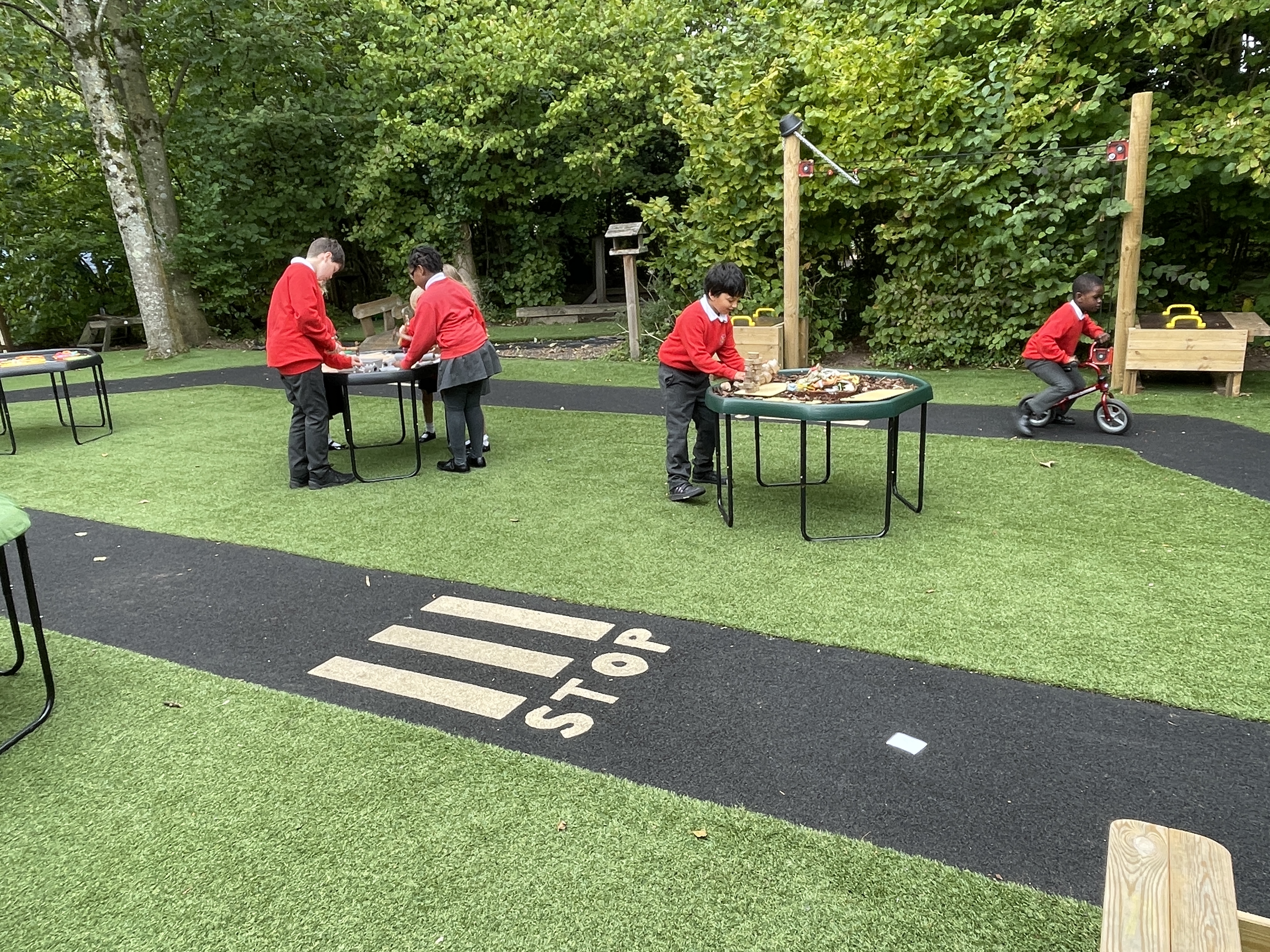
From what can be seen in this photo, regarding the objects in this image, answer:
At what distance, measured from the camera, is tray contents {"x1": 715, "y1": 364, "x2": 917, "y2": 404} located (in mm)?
4543

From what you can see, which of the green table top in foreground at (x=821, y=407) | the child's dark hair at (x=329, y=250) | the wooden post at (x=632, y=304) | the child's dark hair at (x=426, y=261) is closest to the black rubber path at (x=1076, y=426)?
the wooden post at (x=632, y=304)

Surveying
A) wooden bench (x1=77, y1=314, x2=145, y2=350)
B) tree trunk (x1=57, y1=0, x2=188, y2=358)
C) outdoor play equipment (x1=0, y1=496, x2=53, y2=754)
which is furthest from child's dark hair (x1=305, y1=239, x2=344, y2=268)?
wooden bench (x1=77, y1=314, x2=145, y2=350)

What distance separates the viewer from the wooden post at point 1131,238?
8.04 meters

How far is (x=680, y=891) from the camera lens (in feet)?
7.36

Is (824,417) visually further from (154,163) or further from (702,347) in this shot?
(154,163)

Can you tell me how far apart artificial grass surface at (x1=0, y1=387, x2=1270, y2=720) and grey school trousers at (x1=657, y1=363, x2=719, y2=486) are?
26 centimetres

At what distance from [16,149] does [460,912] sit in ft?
56.5

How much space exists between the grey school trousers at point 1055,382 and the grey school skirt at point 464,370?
4340 mm

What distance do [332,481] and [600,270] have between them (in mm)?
12637

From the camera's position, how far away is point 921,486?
16.9ft

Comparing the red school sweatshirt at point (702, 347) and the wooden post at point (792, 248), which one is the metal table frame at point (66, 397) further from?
the wooden post at point (792, 248)

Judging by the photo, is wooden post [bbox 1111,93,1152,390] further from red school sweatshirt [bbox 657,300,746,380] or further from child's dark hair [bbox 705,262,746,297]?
child's dark hair [bbox 705,262,746,297]

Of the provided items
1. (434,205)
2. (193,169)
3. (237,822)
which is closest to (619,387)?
(237,822)

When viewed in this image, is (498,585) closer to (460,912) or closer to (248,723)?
(248,723)
